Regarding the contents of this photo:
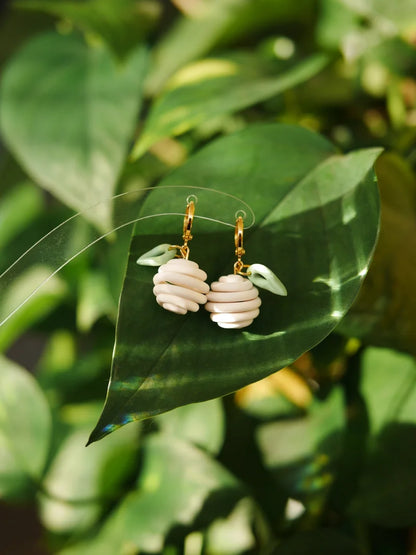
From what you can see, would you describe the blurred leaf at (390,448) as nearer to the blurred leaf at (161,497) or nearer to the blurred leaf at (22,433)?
the blurred leaf at (161,497)

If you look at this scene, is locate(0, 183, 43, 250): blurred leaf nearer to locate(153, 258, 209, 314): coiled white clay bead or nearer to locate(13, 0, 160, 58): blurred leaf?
locate(13, 0, 160, 58): blurred leaf

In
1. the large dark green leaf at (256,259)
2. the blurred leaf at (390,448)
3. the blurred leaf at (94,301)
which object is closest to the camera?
the large dark green leaf at (256,259)

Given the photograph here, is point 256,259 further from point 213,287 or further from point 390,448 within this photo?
point 390,448

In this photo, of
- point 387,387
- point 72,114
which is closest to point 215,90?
point 72,114

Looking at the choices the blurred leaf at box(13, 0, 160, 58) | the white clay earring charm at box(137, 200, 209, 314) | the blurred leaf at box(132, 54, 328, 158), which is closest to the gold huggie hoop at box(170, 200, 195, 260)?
the white clay earring charm at box(137, 200, 209, 314)

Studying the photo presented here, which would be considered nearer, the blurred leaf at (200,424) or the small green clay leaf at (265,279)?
the small green clay leaf at (265,279)

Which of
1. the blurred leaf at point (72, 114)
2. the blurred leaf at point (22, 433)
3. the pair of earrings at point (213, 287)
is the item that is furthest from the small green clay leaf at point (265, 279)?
the blurred leaf at point (22, 433)
